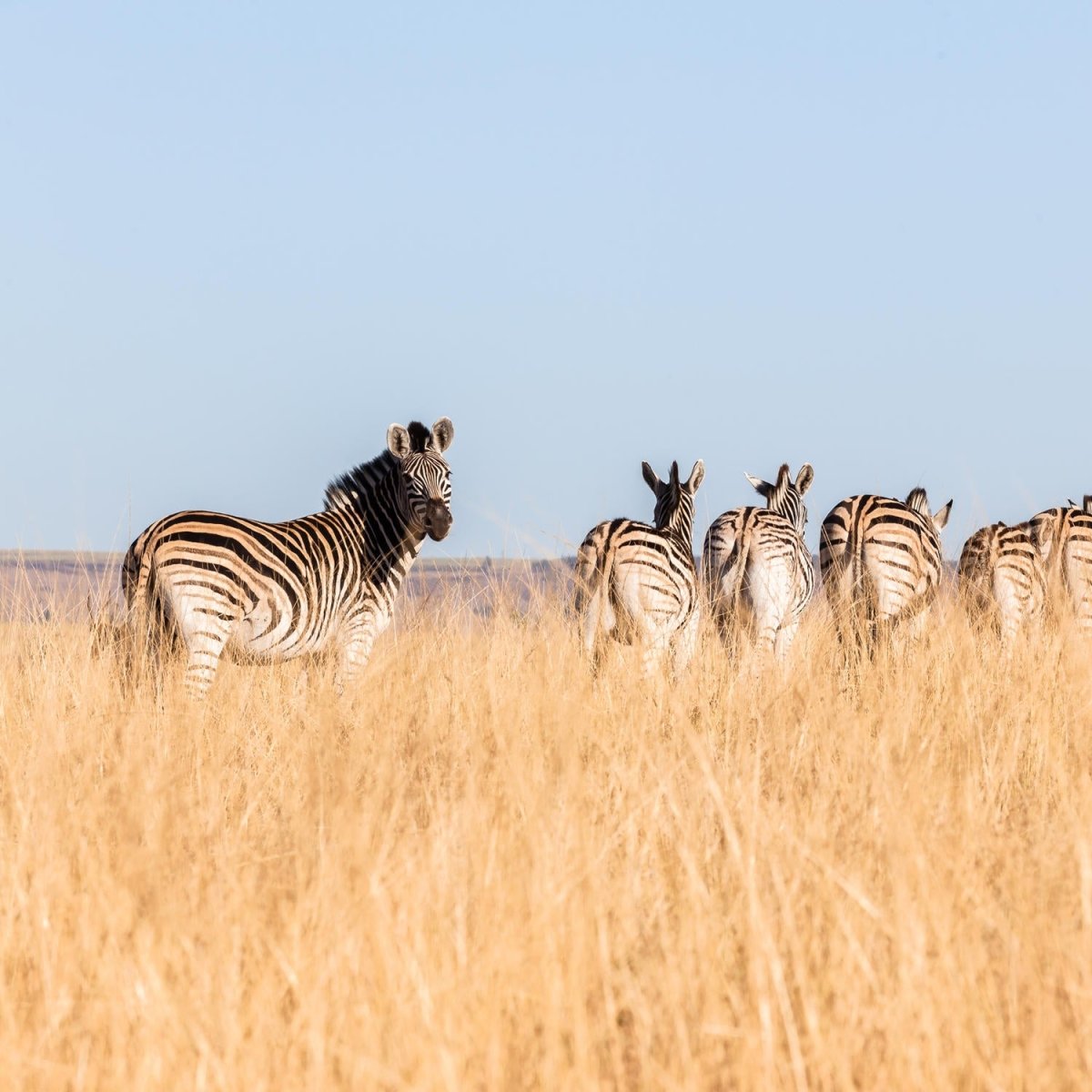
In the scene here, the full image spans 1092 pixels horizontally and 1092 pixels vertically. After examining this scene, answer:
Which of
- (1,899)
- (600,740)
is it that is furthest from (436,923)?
(600,740)

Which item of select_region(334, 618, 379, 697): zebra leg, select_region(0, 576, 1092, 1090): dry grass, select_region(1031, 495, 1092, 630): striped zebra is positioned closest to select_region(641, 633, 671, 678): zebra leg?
select_region(334, 618, 379, 697): zebra leg

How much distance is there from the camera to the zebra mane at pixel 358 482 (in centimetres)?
900

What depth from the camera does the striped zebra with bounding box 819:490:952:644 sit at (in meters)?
10.1

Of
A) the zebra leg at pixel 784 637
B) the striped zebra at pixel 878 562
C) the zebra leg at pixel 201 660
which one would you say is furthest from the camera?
the zebra leg at pixel 784 637

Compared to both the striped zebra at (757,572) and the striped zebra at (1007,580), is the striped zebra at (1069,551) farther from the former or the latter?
the striped zebra at (757,572)

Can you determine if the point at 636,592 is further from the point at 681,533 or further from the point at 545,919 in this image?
the point at 545,919

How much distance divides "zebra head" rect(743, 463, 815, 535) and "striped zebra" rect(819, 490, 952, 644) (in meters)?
1.06

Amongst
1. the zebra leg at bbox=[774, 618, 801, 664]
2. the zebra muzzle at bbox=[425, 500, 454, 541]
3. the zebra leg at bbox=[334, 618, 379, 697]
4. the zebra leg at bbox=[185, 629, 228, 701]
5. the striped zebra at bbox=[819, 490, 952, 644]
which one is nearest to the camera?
the zebra leg at bbox=[185, 629, 228, 701]

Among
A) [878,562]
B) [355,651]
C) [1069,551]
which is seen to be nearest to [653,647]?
[355,651]

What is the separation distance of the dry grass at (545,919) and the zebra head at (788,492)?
6.40 metres

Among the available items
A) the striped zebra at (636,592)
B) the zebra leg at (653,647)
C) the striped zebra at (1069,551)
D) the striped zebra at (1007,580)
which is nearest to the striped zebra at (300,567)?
the striped zebra at (636,592)

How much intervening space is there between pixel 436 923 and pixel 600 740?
1876 mm

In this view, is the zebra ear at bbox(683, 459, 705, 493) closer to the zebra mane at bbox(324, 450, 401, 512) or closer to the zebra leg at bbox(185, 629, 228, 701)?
the zebra mane at bbox(324, 450, 401, 512)

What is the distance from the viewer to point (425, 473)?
8.78m
